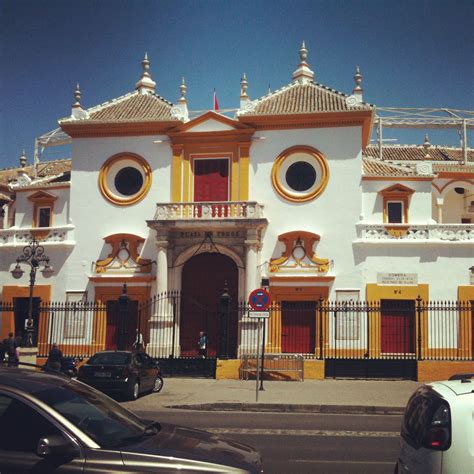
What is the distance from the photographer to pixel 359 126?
2834 cm

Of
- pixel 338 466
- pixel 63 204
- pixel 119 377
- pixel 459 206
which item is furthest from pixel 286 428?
pixel 459 206

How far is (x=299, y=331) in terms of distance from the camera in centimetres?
2755

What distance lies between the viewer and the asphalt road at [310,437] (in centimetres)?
891

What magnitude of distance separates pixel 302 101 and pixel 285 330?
415 inches

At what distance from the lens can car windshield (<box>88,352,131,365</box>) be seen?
1759 cm

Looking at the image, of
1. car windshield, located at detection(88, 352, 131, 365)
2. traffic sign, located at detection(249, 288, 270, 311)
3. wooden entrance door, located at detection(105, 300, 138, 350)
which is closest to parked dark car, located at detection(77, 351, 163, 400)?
car windshield, located at detection(88, 352, 131, 365)

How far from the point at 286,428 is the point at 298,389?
691cm

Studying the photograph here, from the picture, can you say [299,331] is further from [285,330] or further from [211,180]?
[211,180]

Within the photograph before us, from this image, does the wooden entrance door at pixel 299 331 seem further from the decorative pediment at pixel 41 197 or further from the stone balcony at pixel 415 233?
the decorative pediment at pixel 41 197

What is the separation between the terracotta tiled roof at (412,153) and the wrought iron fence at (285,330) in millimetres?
18319

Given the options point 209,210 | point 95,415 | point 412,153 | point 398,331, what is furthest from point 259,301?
point 412,153

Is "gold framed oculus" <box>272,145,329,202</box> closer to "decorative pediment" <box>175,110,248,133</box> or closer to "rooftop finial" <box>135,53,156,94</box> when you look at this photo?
"decorative pediment" <box>175,110,248,133</box>

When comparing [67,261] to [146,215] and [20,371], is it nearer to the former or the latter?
[146,215]

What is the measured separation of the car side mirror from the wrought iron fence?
19.3 meters
